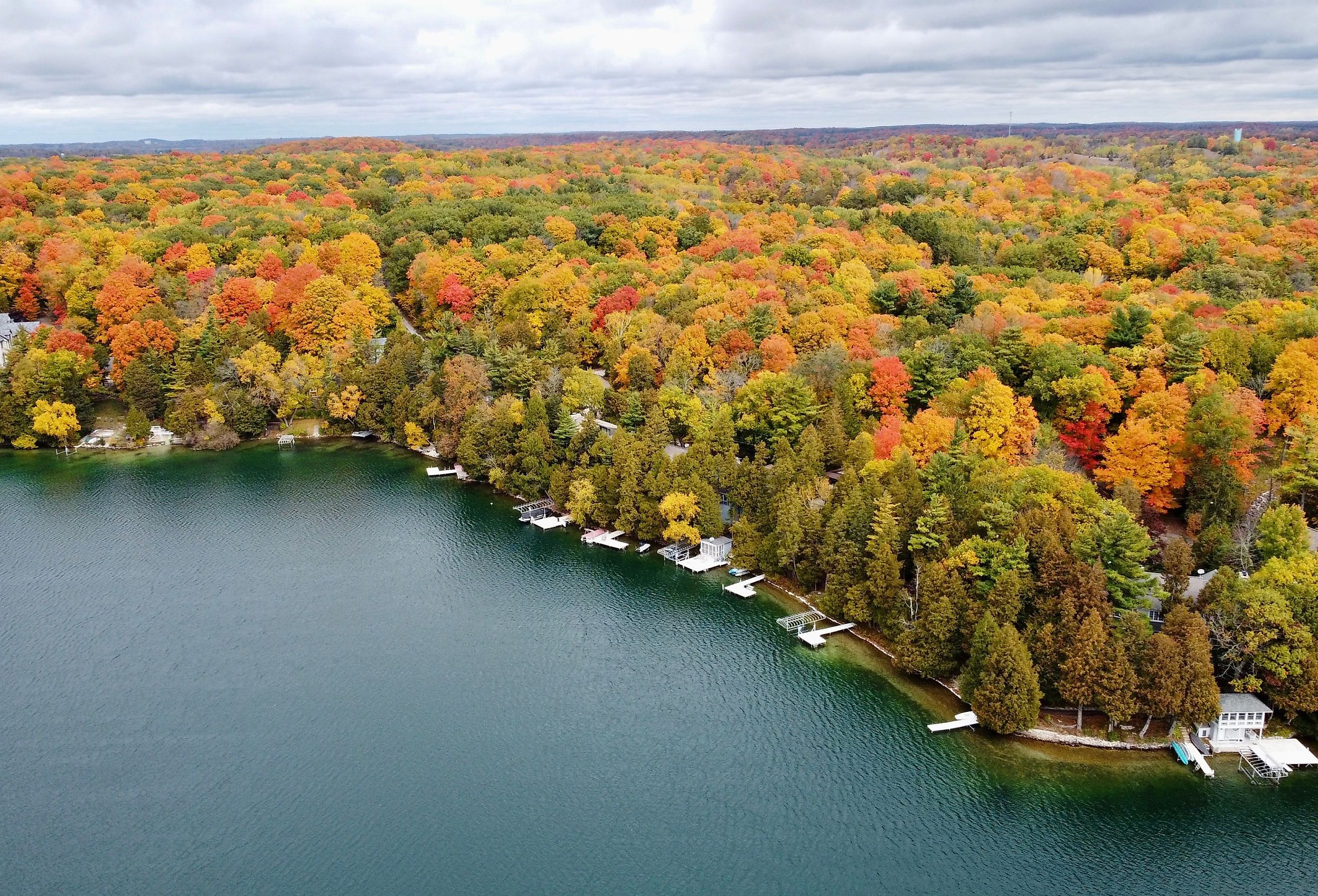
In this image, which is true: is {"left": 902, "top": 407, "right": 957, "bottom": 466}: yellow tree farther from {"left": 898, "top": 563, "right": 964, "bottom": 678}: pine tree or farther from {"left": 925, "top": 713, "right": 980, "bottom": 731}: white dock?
{"left": 925, "top": 713, "right": 980, "bottom": 731}: white dock

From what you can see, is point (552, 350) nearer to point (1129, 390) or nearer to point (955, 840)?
point (1129, 390)

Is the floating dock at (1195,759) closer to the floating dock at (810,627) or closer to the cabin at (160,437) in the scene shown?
the floating dock at (810,627)

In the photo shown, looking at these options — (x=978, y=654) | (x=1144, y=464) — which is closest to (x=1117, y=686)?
(x=978, y=654)

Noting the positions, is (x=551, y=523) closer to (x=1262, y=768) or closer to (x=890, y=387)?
(x=890, y=387)

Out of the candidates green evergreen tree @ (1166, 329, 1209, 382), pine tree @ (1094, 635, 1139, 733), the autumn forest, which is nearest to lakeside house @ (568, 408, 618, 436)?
the autumn forest

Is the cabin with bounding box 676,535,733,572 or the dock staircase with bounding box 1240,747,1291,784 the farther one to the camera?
the cabin with bounding box 676,535,733,572

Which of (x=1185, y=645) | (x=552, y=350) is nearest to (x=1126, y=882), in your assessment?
(x=1185, y=645)
